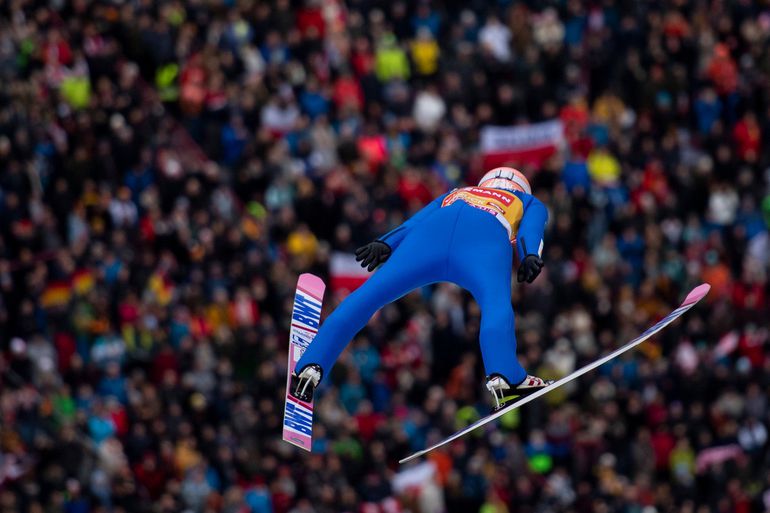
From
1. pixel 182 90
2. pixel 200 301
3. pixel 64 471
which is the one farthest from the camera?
pixel 182 90

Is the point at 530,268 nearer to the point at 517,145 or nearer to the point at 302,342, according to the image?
the point at 302,342

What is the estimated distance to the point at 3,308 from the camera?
2056cm

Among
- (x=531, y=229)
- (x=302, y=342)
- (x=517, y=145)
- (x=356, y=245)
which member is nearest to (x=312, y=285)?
(x=302, y=342)

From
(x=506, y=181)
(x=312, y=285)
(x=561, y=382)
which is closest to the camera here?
(x=561, y=382)

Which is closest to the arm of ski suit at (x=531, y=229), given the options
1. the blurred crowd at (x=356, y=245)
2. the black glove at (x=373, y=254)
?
the black glove at (x=373, y=254)

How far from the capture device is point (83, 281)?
20984 mm

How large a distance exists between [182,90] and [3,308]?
4196 millimetres

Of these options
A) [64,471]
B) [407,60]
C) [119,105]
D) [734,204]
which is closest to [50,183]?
[119,105]

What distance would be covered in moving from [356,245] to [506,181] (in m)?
8.56

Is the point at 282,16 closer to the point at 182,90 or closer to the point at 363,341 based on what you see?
the point at 182,90

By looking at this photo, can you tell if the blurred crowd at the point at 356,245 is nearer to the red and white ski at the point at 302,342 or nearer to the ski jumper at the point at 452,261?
the red and white ski at the point at 302,342

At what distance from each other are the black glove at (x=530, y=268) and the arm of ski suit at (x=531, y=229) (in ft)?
0.35

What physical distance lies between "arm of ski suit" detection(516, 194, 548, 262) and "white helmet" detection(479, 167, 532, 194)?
0.13 meters

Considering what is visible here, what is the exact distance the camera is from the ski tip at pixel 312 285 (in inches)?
546
